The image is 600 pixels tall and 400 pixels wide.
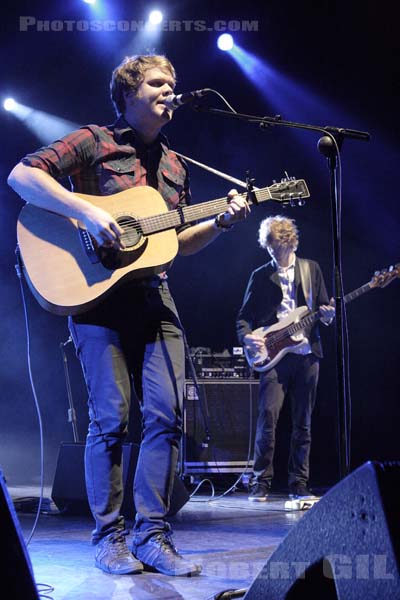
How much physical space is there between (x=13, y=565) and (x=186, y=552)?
2307 millimetres

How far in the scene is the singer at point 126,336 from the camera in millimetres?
3027

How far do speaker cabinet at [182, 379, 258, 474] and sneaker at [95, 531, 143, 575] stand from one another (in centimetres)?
372

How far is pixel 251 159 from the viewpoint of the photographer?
329 inches

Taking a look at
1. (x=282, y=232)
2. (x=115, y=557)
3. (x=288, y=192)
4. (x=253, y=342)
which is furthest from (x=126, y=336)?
(x=282, y=232)

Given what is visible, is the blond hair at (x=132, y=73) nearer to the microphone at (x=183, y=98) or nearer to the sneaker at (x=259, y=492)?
the microphone at (x=183, y=98)

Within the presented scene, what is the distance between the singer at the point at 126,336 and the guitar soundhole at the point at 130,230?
0.07 m

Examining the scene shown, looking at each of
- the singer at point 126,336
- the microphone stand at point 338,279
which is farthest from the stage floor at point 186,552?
the microphone stand at point 338,279

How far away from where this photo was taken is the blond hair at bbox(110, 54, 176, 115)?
336 centimetres

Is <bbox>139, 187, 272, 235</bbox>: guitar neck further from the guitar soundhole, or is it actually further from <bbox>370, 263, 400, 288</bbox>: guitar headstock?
<bbox>370, 263, 400, 288</bbox>: guitar headstock

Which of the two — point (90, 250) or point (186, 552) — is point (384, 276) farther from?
point (90, 250)

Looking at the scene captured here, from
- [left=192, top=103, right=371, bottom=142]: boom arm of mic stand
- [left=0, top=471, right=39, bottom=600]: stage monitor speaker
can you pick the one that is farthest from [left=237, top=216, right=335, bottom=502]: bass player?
[left=0, top=471, right=39, bottom=600]: stage monitor speaker

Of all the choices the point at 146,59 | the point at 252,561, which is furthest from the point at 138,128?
the point at 252,561

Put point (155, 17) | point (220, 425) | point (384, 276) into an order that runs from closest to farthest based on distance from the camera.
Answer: point (384, 276) < point (220, 425) < point (155, 17)

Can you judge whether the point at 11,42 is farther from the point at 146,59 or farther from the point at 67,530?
the point at 67,530
